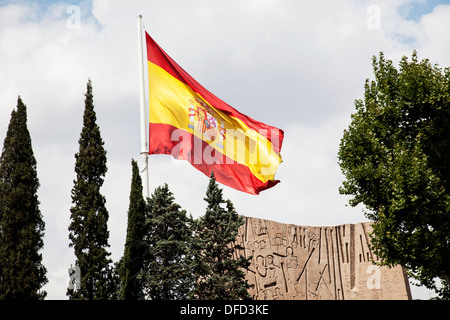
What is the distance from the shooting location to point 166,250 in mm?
18406

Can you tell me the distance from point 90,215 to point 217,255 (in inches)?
188

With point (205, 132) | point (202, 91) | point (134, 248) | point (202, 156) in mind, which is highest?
point (202, 91)

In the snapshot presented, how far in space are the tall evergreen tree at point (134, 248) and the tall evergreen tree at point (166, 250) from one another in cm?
27

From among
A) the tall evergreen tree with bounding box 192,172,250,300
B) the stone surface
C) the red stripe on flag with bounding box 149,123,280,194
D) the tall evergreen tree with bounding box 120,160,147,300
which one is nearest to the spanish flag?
the red stripe on flag with bounding box 149,123,280,194

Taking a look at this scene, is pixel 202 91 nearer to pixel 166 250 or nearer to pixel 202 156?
pixel 202 156

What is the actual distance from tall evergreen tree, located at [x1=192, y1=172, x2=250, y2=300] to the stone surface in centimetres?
761

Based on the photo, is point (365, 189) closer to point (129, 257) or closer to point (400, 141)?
point (400, 141)

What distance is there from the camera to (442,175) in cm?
1831

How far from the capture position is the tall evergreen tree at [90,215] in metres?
18.1

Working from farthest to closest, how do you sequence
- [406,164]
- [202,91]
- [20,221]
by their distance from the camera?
[20,221], [202,91], [406,164]

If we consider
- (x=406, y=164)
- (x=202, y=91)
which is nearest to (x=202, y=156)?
(x=202, y=91)

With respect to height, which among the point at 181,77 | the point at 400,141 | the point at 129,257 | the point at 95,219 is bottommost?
the point at 129,257
